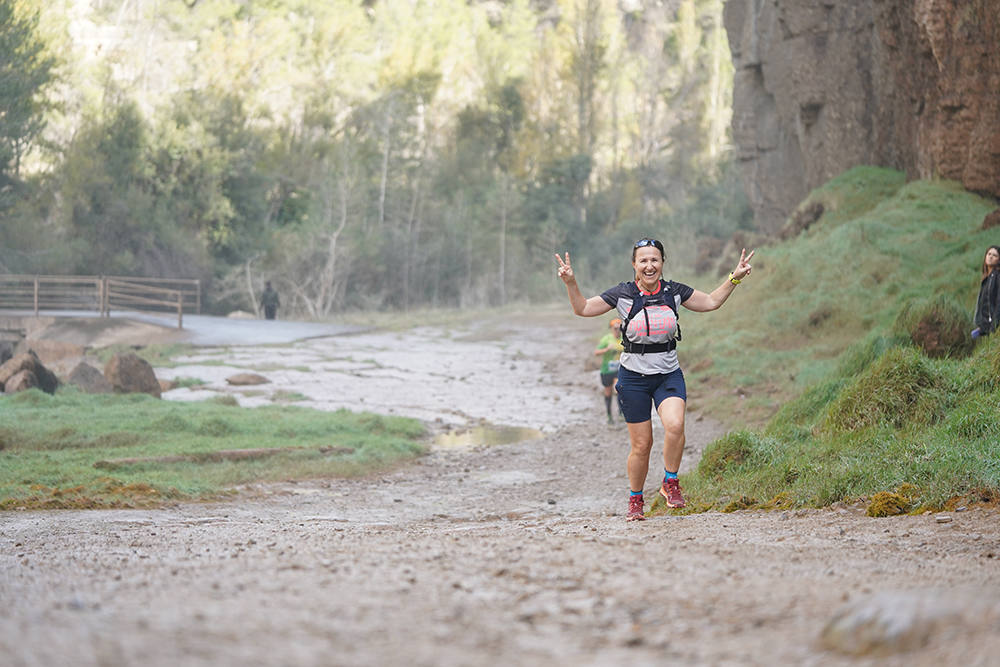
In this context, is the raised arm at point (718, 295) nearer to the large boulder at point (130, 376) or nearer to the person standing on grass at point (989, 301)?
the person standing on grass at point (989, 301)

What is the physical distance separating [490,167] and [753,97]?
2835 centimetres

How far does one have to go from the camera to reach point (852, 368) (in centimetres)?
1027

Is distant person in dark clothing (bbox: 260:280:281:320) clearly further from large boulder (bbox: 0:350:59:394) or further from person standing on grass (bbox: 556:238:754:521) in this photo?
person standing on grass (bbox: 556:238:754:521)

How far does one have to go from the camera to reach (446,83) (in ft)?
178

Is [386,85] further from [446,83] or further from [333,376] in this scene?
[333,376]

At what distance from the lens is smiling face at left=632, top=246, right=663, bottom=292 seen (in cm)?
600

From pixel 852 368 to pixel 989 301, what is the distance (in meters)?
1.43

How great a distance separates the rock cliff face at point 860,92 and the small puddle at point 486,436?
8156mm

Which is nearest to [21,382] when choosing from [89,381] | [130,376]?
[89,381]

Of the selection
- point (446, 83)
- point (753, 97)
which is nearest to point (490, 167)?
point (446, 83)

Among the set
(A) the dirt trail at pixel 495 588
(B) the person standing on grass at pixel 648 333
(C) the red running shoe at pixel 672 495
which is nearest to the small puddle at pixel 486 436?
(A) the dirt trail at pixel 495 588

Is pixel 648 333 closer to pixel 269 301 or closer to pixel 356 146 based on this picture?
pixel 269 301

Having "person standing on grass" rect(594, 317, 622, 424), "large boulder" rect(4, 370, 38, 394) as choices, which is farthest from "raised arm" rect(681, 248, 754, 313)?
"large boulder" rect(4, 370, 38, 394)

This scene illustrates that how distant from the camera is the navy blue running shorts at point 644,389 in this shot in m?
6.10
